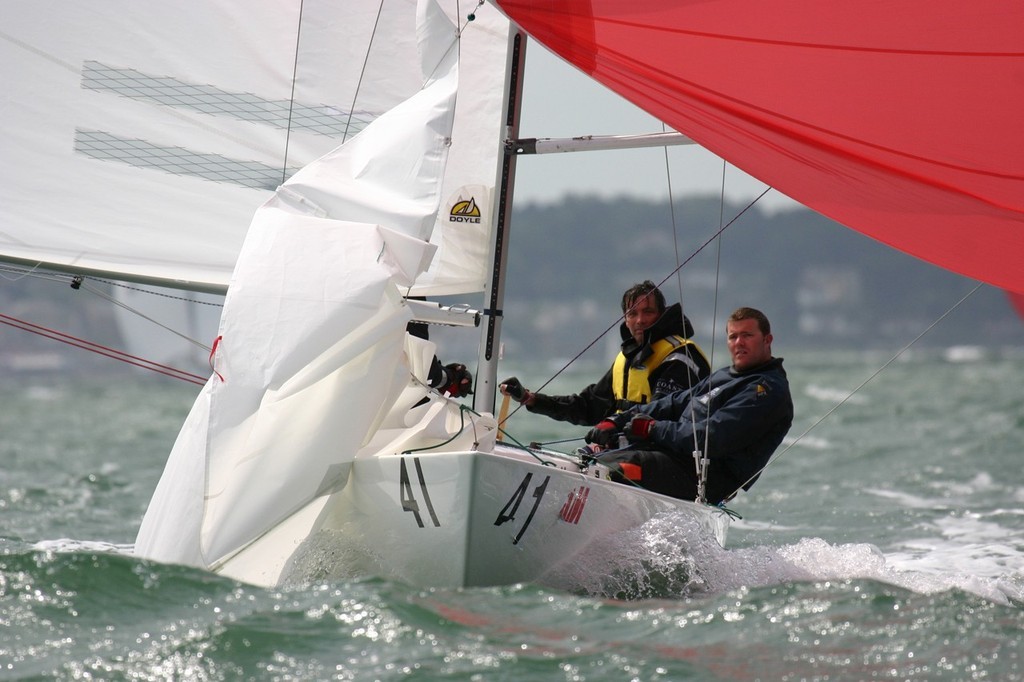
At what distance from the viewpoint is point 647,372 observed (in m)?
4.17

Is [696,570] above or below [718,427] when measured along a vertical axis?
below

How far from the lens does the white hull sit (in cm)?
305

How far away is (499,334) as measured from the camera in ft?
12.5

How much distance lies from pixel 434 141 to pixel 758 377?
4.00ft

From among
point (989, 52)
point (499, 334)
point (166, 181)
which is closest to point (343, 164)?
point (499, 334)

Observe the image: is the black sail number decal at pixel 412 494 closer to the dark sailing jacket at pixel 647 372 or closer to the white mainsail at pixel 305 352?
the white mainsail at pixel 305 352

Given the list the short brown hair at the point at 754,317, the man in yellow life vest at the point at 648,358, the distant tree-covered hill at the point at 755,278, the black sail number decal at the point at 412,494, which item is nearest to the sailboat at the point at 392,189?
the black sail number decal at the point at 412,494

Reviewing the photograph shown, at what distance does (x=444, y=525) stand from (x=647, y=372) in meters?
1.30

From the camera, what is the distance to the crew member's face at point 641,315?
4.11 meters

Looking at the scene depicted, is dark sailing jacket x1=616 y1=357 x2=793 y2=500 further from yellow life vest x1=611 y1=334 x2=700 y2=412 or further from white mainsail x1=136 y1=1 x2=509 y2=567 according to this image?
white mainsail x1=136 y1=1 x2=509 y2=567

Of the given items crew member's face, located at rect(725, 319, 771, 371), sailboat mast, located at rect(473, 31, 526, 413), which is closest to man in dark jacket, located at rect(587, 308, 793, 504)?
crew member's face, located at rect(725, 319, 771, 371)

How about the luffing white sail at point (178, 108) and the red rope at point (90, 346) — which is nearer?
the red rope at point (90, 346)

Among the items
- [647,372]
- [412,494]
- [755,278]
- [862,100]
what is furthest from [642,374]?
[755,278]

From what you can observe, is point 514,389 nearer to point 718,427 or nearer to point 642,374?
point 642,374
